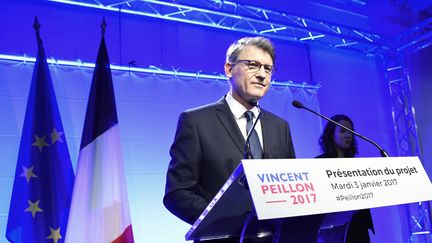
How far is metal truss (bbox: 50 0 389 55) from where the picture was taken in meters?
3.65

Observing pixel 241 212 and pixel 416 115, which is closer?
pixel 241 212

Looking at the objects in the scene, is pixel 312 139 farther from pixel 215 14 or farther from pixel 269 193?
pixel 269 193

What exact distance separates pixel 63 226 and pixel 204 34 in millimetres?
2276

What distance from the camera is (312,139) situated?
4.45 metres

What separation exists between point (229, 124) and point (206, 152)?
5.6 inches

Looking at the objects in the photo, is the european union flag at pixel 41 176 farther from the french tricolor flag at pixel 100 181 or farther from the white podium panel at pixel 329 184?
the white podium panel at pixel 329 184

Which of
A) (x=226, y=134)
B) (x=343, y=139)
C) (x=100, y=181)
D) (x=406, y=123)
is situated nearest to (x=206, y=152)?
(x=226, y=134)

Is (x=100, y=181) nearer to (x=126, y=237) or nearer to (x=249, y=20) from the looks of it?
(x=126, y=237)

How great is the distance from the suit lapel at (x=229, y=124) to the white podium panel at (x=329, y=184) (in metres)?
0.49

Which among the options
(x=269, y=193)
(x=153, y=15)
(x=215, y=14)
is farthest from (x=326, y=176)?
(x=215, y=14)

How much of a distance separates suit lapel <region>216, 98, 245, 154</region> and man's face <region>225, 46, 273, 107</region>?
0.28 feet

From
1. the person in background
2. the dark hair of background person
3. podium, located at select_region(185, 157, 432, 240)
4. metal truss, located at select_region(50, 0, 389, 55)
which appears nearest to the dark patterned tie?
podium, located at select_region(185, 157, 432, 240)

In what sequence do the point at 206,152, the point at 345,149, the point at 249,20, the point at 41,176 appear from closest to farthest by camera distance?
the point at 206,152 → the point at 41,176 → the point at 345,149 → the point at 249,20

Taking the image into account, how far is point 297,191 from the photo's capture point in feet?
3.50
